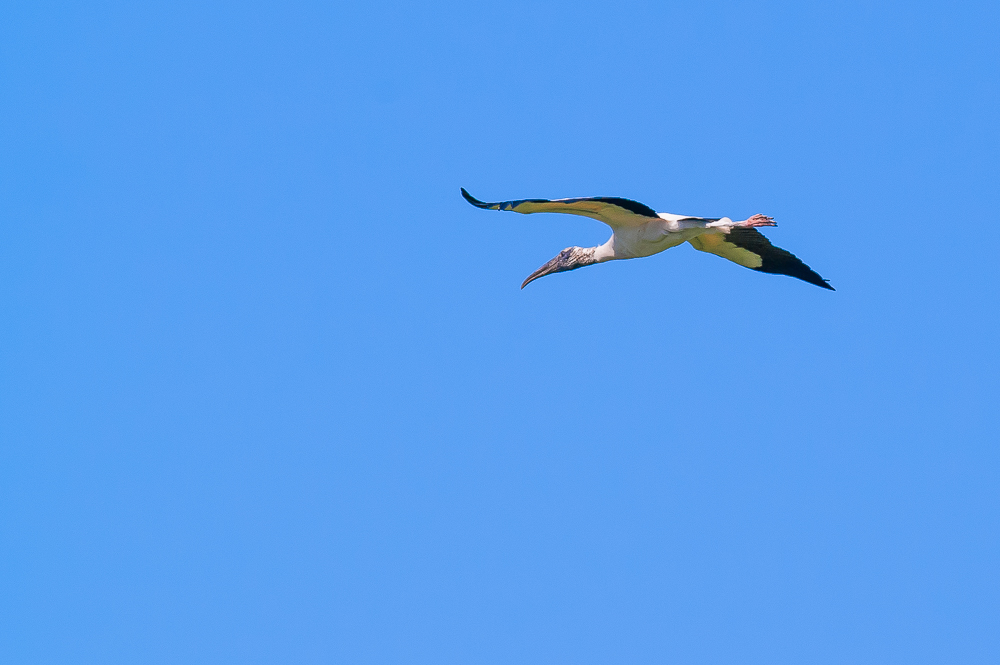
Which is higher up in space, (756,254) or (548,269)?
(548,269)

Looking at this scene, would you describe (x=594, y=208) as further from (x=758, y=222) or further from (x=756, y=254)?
(x=756, y=254)

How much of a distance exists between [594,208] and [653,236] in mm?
1447

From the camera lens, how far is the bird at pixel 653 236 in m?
21.5

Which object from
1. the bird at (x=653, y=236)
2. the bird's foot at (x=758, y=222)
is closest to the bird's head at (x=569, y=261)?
the bird at (x=653, y=236)

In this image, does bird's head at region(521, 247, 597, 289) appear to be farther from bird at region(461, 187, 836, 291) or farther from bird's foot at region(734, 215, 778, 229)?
bird's foot at region(734, 215, 778, 229)

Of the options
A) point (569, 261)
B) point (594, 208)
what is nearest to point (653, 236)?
point (594, 208)

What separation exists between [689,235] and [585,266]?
2552 millimetres

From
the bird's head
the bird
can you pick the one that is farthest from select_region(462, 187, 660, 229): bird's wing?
the bird's head

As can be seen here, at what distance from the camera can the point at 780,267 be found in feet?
80.7

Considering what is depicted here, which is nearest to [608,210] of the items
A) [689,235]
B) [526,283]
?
[689,235]

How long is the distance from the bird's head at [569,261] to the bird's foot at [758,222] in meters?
2.98

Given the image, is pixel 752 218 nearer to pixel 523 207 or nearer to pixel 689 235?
pixel 689 235

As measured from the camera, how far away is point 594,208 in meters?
22.0

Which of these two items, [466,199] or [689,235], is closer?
[466,199]
